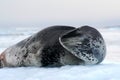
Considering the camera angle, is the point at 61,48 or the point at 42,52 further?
the point at 42,52

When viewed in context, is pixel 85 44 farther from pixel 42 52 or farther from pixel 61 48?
pixel 42 52

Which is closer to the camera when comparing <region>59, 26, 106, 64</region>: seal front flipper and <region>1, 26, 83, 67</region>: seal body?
<region>59, 26, 106, 64</region>: seal front flipper

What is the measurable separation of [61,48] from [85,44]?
27 cm

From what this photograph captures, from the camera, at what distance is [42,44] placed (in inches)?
144

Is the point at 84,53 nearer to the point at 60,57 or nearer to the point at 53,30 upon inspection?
the point at 60,57

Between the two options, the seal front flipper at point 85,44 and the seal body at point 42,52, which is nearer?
the seal front flipper at point 85,44

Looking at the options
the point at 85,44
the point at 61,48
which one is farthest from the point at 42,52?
the point at 85,44

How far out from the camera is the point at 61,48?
3455mm

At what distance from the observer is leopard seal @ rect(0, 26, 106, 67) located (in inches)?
133

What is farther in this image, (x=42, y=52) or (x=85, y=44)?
(x=42, y=52)

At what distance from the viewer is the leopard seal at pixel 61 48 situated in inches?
133

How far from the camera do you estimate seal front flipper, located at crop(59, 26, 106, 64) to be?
334 cm

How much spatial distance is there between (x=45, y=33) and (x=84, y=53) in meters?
0.67

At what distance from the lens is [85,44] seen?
3393mm
